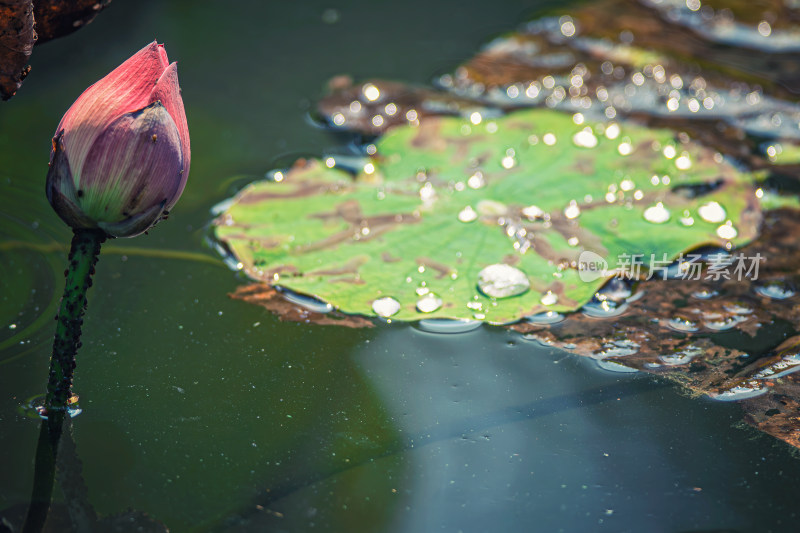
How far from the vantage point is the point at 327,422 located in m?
1.28

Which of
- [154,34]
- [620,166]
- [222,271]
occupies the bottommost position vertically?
[222,271]

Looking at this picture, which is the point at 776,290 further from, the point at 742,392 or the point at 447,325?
the point at 447,325

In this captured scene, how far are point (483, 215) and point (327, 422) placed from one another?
2.43ft

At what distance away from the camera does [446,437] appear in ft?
4.14

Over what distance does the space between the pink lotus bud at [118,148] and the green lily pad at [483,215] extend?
0.63 metres

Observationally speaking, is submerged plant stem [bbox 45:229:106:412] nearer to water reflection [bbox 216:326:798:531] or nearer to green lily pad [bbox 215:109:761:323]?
water reflection [bbox 216:326:798:531]

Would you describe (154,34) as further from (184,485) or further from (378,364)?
(184,485)

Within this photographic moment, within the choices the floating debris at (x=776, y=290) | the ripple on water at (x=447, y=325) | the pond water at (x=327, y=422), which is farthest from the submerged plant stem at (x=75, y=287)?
the floating debris at (x=776, y=290)

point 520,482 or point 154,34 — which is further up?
point 154,34

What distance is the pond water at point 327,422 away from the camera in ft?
3.68

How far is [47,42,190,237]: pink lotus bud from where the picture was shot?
94cm

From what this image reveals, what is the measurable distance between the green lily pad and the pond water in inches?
4.3

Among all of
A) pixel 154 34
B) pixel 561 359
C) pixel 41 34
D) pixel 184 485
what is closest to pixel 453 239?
pixel 561 359

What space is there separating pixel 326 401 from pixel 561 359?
0.50 meters
